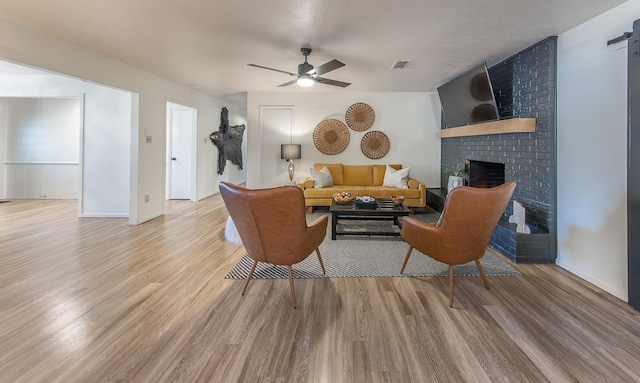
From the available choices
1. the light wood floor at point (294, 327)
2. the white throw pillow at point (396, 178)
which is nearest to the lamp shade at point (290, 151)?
the white throw pillow at point (396, 178)

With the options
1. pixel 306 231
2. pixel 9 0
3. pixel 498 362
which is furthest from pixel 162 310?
pixel 9 0

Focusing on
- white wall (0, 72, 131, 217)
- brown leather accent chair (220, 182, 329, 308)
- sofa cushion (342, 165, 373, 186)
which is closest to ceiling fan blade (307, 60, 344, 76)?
brown leather accent chair (220, 182, 329, 308)

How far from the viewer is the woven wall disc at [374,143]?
6500mm

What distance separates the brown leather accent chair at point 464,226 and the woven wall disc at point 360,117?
423 cm

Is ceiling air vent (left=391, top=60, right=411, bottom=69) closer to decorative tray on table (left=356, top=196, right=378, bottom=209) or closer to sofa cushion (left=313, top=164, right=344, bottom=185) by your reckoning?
decorative tray on table (left=356, top=196, right=378, bottom=209)

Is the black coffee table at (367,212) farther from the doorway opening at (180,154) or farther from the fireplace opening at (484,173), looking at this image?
the doorway opening at (180,154)

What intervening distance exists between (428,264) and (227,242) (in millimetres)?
2424

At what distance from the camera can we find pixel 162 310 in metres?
2.23

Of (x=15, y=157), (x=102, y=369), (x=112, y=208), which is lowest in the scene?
(x=102, y=369)

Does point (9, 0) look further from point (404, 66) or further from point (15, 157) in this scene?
point (15, 157)

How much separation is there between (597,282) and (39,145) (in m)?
9.64

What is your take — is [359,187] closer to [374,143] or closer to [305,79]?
[374,143]

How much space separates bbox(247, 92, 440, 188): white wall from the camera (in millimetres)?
6465

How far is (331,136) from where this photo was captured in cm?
650
